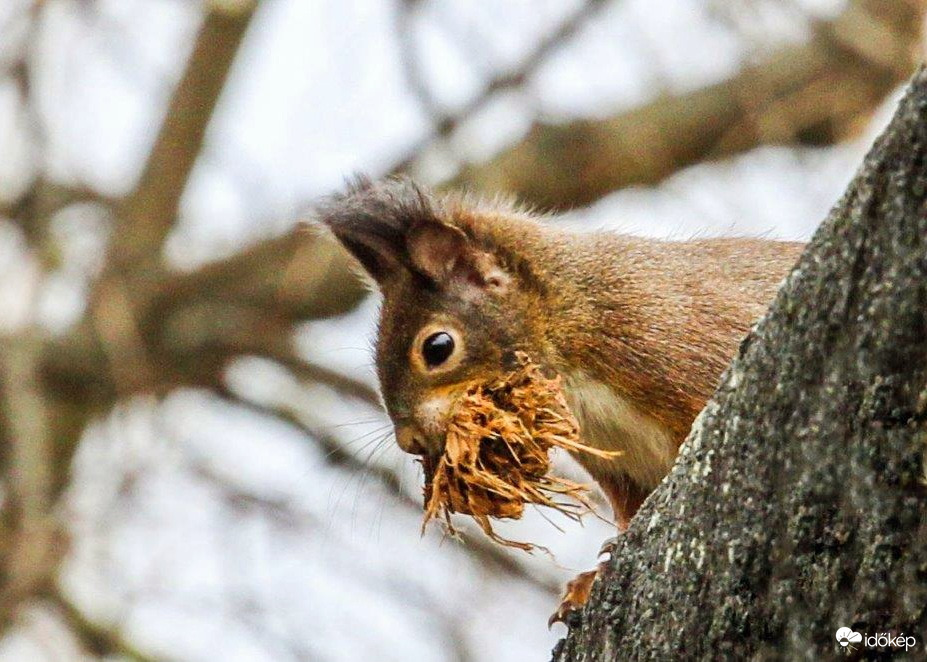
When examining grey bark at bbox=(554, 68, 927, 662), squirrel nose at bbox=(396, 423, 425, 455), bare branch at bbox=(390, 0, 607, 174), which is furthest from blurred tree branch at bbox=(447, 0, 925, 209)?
grey bark at bbox=(554, 68, 927, 662)

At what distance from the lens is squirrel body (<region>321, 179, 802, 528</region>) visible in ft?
9.71

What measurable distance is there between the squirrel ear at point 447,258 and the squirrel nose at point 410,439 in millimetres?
396

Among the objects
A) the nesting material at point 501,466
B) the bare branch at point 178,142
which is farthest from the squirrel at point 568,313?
the bare branch at point 178,142

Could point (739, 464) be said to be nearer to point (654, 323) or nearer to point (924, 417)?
point (924, 417)

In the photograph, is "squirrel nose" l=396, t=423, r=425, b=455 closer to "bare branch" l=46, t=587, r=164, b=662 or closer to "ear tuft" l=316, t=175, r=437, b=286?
"ear tuft" l=316, t=175, r=437, b=286

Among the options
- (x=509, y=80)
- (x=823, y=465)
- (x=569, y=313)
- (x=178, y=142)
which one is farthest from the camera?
(x=178, y=142)

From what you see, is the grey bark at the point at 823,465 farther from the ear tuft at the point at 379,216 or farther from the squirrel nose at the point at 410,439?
the ear tuft at the point at 379,216

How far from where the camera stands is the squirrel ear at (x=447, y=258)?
10.3 ft

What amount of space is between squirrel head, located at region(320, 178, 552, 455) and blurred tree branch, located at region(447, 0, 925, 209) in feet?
6.87

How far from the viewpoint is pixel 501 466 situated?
264 centimetres

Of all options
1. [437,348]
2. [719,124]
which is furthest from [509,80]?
[437,348]

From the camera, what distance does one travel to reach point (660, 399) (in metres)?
2.96

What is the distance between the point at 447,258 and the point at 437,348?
0.26 meters

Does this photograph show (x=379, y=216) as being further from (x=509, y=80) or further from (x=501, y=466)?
(x=509, y=80)
